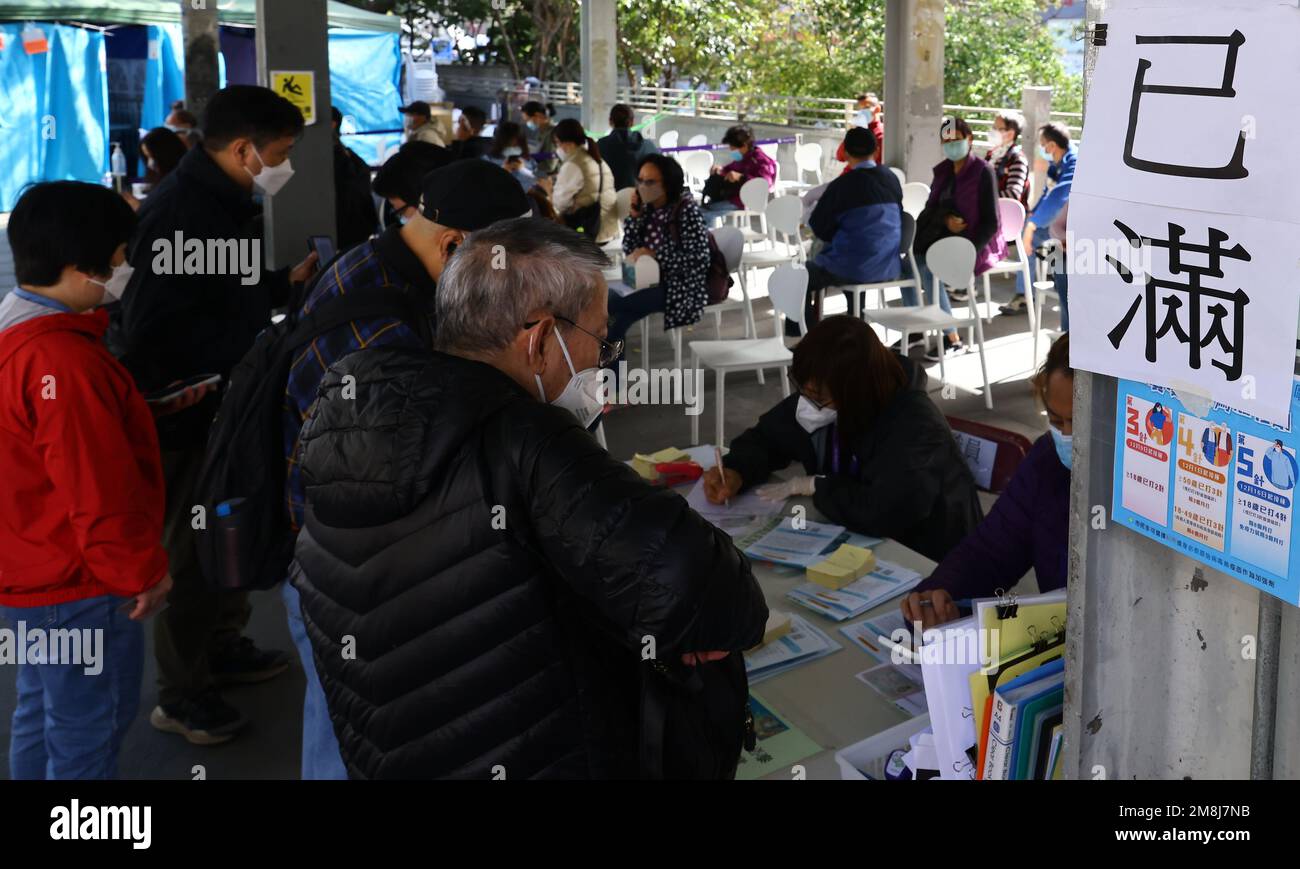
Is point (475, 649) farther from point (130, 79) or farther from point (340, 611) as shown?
point (130, 79)

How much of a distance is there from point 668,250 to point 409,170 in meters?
3.16

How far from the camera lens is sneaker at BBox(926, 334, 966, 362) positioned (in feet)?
25.2

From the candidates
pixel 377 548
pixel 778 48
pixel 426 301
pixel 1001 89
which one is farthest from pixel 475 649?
pixel 778 48

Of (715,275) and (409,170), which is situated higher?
(409,170)

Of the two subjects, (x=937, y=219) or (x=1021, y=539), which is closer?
(x=1021, y=539)

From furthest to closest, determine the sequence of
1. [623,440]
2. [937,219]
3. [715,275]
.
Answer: [937,219] → [715,275] → [623,440]

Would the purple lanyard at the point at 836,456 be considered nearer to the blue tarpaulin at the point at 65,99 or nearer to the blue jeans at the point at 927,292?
the blue jeans at the point at 927,292

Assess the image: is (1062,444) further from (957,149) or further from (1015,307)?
(1015,307)

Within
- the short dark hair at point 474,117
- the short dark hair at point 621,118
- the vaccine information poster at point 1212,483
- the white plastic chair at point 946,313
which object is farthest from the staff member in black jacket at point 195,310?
the short dark hair at point 621,118

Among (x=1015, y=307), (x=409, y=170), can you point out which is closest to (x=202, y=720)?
(x=409, y=170)

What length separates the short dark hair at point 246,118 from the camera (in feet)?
10.6

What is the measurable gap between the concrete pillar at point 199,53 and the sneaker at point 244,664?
813 cm

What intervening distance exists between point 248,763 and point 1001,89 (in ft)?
60.0

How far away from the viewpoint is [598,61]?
56.0 feet
